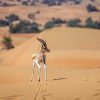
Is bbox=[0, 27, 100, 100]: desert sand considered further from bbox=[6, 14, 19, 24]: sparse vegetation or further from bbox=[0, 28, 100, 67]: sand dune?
bbox=[6, 14, 19, 24]: sparse vegetation

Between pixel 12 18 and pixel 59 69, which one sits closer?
pixel 59 69

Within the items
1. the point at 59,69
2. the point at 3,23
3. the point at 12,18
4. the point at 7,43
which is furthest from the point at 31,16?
the point at 59,69

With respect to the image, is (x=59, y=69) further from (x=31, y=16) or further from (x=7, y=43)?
(x=31, y=16)

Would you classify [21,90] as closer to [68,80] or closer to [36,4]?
[68,80]

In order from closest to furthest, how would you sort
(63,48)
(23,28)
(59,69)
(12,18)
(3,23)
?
(59,69) → (63,48) → (23,28) → (3,23) → (12,18)

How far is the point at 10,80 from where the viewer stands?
1825 cm

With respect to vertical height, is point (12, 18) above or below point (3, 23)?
above

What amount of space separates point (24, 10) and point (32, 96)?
7369 centimetres

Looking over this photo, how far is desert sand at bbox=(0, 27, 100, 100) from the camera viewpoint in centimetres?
1283

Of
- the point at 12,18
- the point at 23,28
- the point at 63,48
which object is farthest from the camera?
the point at 12,18

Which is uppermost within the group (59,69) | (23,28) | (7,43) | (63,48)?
(59,69)

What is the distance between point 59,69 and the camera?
21.0 metres

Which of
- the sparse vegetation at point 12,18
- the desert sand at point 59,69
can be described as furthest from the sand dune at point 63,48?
the sparse vegetation at point 12,18

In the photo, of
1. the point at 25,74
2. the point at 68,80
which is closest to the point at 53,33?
the point at 25,74
